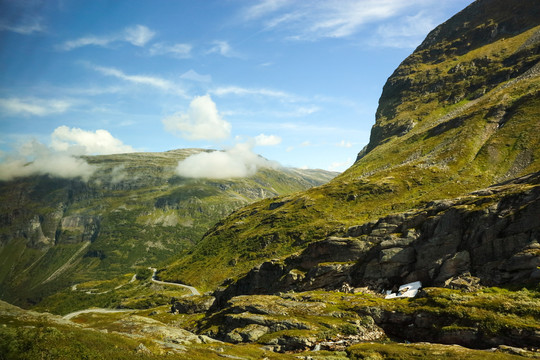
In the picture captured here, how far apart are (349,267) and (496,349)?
50548mm

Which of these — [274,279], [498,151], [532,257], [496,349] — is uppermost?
[498,151]

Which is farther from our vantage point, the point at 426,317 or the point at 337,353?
the point at 426,317

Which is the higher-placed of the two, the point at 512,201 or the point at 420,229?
the point at 512,201

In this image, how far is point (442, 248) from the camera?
7488 centimetres

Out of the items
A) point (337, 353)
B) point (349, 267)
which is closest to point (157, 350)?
point (337, 353)

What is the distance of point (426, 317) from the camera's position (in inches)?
2183

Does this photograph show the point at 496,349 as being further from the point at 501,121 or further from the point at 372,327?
the point at 501,121

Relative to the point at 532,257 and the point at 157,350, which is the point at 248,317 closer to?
the point at 157,350

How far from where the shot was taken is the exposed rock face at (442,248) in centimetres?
6181

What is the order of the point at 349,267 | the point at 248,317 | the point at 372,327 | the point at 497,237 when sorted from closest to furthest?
1. the point at 372,327
2. the point at 497,237
3. the point at 248,317
4. the point at 349,267

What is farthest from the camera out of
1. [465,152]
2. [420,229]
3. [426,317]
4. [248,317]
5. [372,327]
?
[465,152]

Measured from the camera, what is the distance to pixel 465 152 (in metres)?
182

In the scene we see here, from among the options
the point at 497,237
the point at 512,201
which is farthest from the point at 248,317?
the point at 512,201

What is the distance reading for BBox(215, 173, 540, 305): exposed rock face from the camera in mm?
61812
